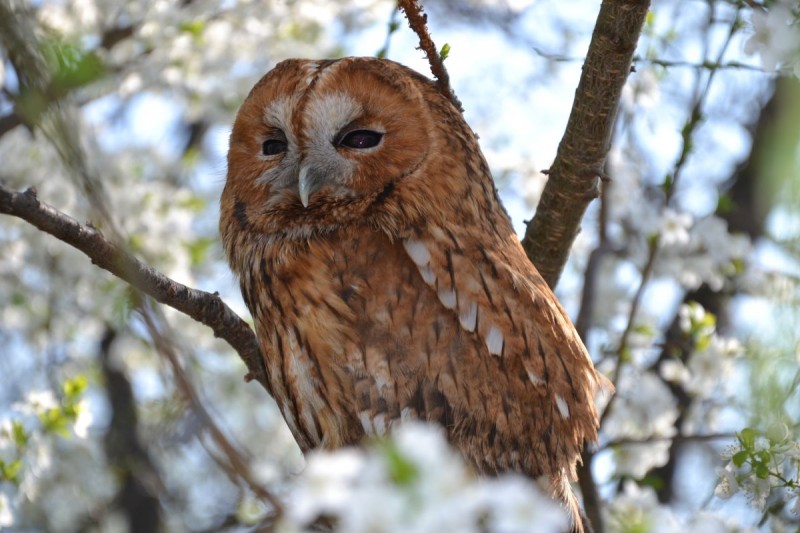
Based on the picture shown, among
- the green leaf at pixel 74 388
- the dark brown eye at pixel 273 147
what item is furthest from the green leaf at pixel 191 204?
Answer: the dark brown eye at pixel 273 147

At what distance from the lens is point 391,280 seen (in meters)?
2.42

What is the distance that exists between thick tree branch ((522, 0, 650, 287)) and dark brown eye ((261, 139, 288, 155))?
0.72 meters

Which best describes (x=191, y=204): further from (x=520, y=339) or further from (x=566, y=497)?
(x=566, y=497)

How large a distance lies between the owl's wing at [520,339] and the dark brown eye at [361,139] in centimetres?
32

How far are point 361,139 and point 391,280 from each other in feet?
1.48

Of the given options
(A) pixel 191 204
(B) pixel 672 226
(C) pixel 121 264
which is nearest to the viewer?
(C) pixel 121 264

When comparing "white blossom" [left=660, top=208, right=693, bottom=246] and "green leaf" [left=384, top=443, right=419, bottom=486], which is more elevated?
"white blossom" [left=660, top=208, right=693, bottom=246]

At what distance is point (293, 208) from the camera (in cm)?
268

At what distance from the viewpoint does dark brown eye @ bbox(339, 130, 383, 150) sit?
8.74 ft

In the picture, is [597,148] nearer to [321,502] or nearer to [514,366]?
[514,366]

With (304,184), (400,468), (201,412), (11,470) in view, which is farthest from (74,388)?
(400,468)

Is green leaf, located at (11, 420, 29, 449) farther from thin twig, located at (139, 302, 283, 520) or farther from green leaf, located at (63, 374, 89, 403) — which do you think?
thin twig, located at (139, 302, 283, 520)

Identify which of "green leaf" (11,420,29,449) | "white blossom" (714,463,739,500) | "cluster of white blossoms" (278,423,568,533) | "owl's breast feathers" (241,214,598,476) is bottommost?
"cluster of white blossoms" (278,423,568,533)

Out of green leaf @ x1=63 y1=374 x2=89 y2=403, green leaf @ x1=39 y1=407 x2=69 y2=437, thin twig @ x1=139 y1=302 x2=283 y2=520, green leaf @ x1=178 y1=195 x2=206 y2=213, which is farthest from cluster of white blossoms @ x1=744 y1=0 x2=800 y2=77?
green leaf @ x1=178 y1=195 x2=206 y2=213
